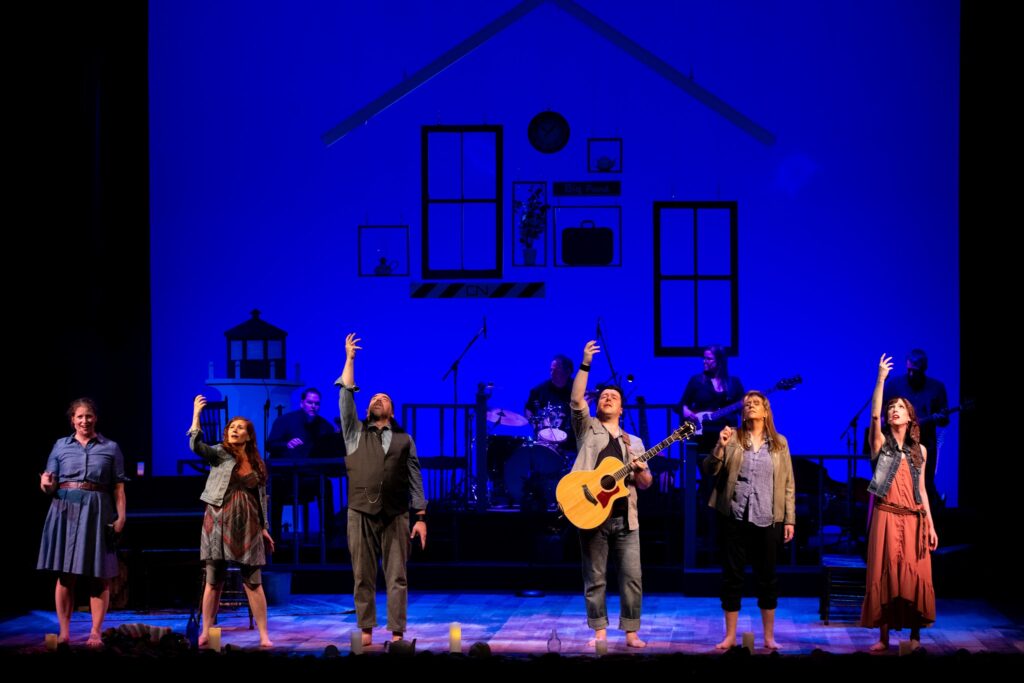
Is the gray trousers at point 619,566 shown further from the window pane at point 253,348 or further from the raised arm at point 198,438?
the window pane at point 253,348

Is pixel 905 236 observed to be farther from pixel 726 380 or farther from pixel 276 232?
pixel 276 232

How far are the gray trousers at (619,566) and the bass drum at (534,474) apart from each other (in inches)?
111

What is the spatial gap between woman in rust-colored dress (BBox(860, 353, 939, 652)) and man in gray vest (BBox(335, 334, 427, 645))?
2.62 m

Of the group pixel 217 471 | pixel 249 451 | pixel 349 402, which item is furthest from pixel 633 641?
pixel 217 471

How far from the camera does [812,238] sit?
12.5 meters

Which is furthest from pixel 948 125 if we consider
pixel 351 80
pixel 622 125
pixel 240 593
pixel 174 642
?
pixel 174 642

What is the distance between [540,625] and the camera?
8797 mm

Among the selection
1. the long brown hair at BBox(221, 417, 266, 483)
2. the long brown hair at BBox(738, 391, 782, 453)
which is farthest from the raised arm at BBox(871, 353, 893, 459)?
the long brown hair at BBox(221, 417, 266, 483)

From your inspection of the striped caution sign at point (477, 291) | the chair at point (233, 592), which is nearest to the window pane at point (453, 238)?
the striped caution sign at point (477, 291)

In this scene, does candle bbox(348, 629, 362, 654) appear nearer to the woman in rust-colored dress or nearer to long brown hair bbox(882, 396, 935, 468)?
the woman in rust-colored dress

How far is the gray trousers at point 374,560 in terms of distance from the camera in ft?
25.8

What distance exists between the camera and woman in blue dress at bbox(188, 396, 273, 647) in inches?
307

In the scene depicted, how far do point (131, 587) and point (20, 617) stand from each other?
757 millimetres

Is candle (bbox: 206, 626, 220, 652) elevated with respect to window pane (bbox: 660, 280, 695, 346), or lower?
lower
